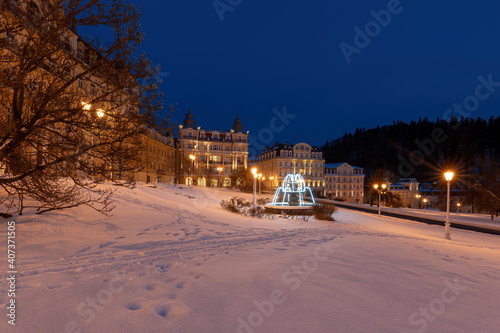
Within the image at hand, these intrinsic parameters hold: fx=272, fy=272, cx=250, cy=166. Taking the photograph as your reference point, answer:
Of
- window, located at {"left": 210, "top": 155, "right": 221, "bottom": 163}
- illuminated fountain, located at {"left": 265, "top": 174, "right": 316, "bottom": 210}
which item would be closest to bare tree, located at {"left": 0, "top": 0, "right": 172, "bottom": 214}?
illuminated fountain, located at {"left": 265, "top": 174, "right": 316, "bottom": 210}

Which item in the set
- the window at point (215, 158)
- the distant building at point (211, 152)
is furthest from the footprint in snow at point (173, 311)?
the window at point (215, 158)

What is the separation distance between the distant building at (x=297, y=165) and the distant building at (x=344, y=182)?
261 inches

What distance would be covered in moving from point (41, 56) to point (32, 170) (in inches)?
Answer: 102

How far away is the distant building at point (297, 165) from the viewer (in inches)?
3248

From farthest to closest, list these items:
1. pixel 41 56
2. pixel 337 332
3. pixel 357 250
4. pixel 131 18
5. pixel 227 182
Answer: pixel 227 182, pixel 357 250, pixel 131 18, pixel 41 56, pixel 337 332

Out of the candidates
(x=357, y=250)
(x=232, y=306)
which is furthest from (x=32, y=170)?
(x=357, y=250)

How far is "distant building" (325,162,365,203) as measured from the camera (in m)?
91.3

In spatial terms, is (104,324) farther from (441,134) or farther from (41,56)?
(441,134)

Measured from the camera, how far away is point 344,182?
9312 centimetres

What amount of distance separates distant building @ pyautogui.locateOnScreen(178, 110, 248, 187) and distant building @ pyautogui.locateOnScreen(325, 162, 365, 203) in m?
33.1

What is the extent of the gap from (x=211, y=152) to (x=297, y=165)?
89.6 feet

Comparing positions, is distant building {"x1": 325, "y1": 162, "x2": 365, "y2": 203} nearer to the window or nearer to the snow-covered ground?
the window

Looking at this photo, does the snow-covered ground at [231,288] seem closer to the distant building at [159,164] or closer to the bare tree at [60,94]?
the bare tree at [60,94]

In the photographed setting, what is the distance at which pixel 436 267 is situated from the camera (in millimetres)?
7047
